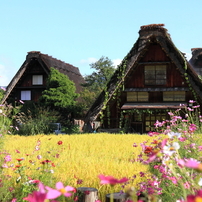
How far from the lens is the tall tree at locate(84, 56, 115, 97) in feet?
104

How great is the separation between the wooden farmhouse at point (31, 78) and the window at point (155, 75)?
1030 centimetres

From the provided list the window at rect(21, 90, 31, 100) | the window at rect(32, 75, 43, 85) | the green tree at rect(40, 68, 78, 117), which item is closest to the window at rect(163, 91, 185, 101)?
the green tree at rect(40, 68, 78, 117)

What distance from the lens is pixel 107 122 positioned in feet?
63.5

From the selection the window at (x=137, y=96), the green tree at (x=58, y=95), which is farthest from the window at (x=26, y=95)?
the window at (x=137, y=96)

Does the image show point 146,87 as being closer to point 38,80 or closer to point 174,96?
point 174,96

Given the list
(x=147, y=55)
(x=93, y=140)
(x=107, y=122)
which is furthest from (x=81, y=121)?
(x=93, y=140)

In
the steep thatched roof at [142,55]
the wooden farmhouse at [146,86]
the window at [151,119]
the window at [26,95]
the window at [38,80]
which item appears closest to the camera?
the steep thatched roof at [142,55]

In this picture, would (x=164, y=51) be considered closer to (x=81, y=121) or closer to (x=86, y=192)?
(x=81, y=121)

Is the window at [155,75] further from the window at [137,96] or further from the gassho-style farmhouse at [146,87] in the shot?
the window at [137,96]

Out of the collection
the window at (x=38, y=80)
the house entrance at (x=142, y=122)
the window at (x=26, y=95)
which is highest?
the window at (x=38, y=80)

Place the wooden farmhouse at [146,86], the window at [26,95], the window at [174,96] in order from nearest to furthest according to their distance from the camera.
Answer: the wooden farmhouse at [146,86], the window at [174,96], the window at [26,95]

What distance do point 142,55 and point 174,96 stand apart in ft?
10.4

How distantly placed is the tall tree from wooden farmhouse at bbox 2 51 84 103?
4480mm

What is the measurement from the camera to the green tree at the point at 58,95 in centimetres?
2411
